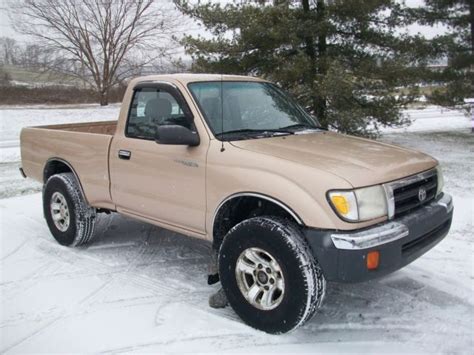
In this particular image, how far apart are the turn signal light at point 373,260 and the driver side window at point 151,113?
1947 mm

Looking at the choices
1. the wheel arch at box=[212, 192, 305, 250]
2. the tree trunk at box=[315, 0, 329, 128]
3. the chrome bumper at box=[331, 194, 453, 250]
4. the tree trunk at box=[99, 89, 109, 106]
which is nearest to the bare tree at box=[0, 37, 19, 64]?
the tree trunk at box=[99, 89, 109, 106]

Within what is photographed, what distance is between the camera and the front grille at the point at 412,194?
11.9ft

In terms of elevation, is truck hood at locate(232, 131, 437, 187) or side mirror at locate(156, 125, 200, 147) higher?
side mirror at locate(156, 125, 200, 147)

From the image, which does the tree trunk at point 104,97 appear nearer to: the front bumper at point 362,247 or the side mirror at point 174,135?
the side mirror at point 174,135

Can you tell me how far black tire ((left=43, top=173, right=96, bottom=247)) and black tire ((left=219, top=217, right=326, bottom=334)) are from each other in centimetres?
230

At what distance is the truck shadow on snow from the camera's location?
3834 millimetres

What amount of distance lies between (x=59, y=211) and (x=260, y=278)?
3074 mm

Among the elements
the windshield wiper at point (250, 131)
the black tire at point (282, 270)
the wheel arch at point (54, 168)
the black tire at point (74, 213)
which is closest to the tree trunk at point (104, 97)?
the wheel arch at point (54, 168)

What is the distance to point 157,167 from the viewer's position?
4426 millimetres

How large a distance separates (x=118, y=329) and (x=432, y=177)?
277 centimetres

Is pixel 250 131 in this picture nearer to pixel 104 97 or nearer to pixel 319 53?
pixel 319 53

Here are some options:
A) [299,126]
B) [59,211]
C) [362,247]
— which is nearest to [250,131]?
[299,126]

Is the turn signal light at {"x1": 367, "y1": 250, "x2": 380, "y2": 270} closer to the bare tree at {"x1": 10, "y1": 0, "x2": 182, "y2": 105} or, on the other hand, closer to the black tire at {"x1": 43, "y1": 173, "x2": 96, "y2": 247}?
the black tire at {"x1": 43, "y1": 173, "x2": 96, "y2": 247}

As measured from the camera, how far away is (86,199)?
5.45 metres
